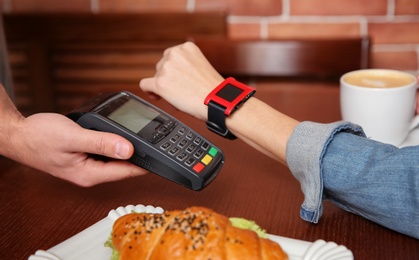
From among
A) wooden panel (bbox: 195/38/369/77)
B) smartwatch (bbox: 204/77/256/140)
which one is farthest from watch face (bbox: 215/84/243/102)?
wooden panel (bbox: 195/38/369/77)

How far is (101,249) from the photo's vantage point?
626 millimetres

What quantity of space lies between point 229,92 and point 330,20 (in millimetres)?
907

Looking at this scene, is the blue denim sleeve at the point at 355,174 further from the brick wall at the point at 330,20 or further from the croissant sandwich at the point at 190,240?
the brick wall at the point at 330,20

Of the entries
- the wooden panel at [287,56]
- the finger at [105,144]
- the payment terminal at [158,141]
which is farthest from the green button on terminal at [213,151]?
the wooden panel at [287,56]

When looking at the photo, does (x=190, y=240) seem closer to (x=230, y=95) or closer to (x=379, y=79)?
(x=230, y=95)

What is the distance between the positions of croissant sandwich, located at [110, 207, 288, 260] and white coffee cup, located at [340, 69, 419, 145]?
43 centimetres

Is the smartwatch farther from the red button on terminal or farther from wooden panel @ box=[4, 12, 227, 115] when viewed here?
wooden panel @ box=[4, 12, 227, 115]

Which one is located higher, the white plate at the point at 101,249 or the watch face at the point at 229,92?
the watch face at the point at 229,92

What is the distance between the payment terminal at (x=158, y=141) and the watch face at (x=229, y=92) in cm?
9

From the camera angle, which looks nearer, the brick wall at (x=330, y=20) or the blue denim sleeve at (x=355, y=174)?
the blue denim sleeve at (x=355, y=174)

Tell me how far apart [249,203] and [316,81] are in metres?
1.02

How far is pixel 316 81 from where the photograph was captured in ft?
5.72

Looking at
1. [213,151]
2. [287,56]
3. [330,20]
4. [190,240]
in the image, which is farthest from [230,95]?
[330,20]

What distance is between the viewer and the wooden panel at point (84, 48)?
5.78 feet
